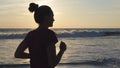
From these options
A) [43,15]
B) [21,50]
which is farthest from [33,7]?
[21,50]

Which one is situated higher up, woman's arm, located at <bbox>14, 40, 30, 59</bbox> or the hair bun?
the hair bun

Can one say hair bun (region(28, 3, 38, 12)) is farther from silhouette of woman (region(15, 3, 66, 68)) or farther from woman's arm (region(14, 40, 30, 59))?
woman's arm (region(14, 40, 30, 59))

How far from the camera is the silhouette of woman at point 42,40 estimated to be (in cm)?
393

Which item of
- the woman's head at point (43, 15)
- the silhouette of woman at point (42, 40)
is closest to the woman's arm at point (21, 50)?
the silhouette of woman at point (42, 40)

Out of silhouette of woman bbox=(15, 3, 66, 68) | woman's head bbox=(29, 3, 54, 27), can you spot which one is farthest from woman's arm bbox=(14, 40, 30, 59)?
woman's head bbox=(29, 3, 54, 27)

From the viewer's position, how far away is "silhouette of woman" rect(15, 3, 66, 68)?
393 cm

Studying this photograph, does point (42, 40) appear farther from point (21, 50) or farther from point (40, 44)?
point (21, 50)

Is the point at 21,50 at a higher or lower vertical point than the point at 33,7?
lower

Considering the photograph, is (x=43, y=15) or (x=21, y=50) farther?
(x=21, y=50)

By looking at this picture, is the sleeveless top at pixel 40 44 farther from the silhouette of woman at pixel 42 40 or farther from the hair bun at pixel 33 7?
the hair bun at pixel 33 7

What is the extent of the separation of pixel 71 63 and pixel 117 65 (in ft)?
6.60

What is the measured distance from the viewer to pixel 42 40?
3.99 m

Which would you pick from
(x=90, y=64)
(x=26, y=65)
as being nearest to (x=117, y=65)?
(x=90, y=64)

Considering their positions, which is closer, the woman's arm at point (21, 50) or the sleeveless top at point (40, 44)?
the sleeveless top at point (40, 44)
